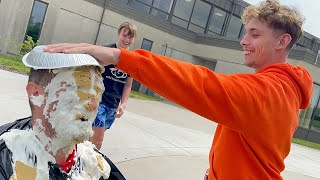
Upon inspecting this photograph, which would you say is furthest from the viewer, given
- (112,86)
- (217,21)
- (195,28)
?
(217,21)

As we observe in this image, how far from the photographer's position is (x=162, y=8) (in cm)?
2422

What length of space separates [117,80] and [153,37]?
59.7ft

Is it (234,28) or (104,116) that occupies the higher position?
(234,28)

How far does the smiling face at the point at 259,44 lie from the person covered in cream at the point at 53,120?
902 mm

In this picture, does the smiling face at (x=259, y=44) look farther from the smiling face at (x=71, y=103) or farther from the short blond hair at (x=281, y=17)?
the smiling face at (x=71, y=103)

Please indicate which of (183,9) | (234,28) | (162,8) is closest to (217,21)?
(234,28)

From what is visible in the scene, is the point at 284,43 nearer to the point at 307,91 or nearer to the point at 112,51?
the point at 307,91

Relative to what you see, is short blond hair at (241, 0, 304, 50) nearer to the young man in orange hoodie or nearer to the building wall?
the young man in orange hoodie

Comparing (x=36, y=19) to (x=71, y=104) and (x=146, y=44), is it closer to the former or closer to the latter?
(x=146, y=44)

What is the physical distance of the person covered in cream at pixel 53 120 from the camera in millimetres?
1521

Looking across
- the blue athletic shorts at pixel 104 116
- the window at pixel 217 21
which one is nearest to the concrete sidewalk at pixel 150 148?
the blue athletic shorts at pixel 104 116

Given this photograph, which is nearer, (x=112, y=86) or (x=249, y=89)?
(x=249, y=89)

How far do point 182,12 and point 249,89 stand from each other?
23865mm

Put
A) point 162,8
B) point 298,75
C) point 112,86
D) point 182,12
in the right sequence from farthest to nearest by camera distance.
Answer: point 182,12, point 162,8, point 112,86, point 298,75
